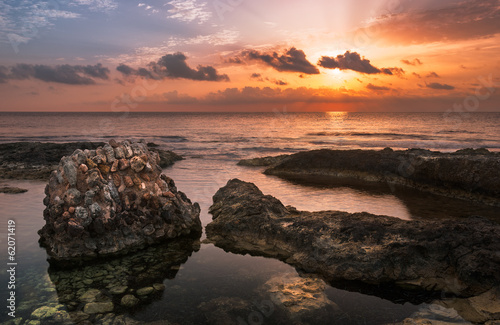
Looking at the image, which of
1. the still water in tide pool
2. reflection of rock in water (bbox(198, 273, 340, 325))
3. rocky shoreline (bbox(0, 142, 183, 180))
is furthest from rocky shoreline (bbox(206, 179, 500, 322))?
rocky shoreline (bbox(0, 142, 183, 180))

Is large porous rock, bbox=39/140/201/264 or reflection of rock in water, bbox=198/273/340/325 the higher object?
large porous rock, bbox=39/140/201/264

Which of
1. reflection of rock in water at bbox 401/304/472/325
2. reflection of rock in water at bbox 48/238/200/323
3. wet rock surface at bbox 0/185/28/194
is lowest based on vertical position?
reflection of rock in water at bbox 48/238/200/323

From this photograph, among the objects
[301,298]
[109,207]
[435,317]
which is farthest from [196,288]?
[435,317]

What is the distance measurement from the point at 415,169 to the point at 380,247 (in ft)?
31.6

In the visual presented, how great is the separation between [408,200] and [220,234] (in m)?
7.68

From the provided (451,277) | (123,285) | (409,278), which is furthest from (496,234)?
(123,285)

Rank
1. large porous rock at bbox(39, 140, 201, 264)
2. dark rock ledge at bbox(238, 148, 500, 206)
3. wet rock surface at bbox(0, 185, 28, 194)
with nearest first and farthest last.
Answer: large porous rock at bbox(39, 140, 201, 264)
dark rock ledge at bbox(238, 148, 500, 206)
wet rock surface at bbox(0, 185, 28, 194)

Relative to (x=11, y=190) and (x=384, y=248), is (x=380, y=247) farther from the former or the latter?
(x=11, y=190)

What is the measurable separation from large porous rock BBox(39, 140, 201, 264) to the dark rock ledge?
946cm

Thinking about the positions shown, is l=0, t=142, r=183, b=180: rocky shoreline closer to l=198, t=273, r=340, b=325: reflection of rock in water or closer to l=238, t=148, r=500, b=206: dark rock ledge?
l=238, t=148, r=500, b=206: dark rock ledge

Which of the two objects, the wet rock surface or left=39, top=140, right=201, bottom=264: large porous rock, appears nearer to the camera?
left=39, top=140, right=201, bottom=264: large porous rock

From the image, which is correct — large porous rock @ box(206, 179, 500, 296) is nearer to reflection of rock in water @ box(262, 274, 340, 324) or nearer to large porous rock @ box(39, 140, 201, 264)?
reflection of rock in water @ box(262, 274, 340, 324)

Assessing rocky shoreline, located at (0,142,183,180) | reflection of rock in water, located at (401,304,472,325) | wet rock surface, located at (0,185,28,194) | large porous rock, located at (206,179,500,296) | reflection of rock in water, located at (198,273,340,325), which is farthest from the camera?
rocky shoreline, located at (0,142,183,180)

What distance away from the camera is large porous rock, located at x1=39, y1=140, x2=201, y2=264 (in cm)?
731
